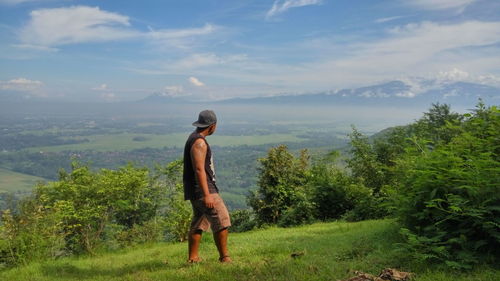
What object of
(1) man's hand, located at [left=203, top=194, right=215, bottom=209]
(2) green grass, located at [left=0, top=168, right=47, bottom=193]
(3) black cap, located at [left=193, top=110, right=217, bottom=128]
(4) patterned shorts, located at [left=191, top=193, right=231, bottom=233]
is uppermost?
(3) black cap, located at [left=193, top=110, right=217, bottom=128]

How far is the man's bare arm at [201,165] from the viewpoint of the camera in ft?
18.3

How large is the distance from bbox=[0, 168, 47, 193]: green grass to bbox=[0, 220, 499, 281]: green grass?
92.4m

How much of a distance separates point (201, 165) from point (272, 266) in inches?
72.9

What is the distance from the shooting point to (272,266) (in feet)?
17.7

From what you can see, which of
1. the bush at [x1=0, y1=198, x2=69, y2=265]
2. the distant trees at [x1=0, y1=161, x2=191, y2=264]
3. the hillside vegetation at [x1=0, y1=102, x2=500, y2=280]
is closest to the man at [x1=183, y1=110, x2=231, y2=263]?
the hillside vegetation at [x1=0, y1=102, x2=500, y2=280]

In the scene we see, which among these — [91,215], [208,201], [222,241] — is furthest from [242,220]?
[208,201]

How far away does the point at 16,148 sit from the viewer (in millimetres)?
180125

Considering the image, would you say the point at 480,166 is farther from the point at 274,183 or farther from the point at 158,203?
the point at 158,203

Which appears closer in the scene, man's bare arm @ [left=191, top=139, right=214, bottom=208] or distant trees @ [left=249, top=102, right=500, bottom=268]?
distant trees @ [left=249, top=102, right=500, bottom=268]

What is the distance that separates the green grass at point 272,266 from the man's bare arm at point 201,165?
1039mm

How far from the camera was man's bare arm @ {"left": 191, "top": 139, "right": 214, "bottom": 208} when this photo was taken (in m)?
5.58

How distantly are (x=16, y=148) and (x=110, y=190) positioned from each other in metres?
197

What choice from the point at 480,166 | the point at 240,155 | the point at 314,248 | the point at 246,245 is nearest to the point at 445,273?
the point at 480,166

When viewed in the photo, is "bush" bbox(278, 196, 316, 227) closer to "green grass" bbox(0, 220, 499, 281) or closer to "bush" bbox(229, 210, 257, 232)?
"bush" bbox(229, 210, 257, 232)
